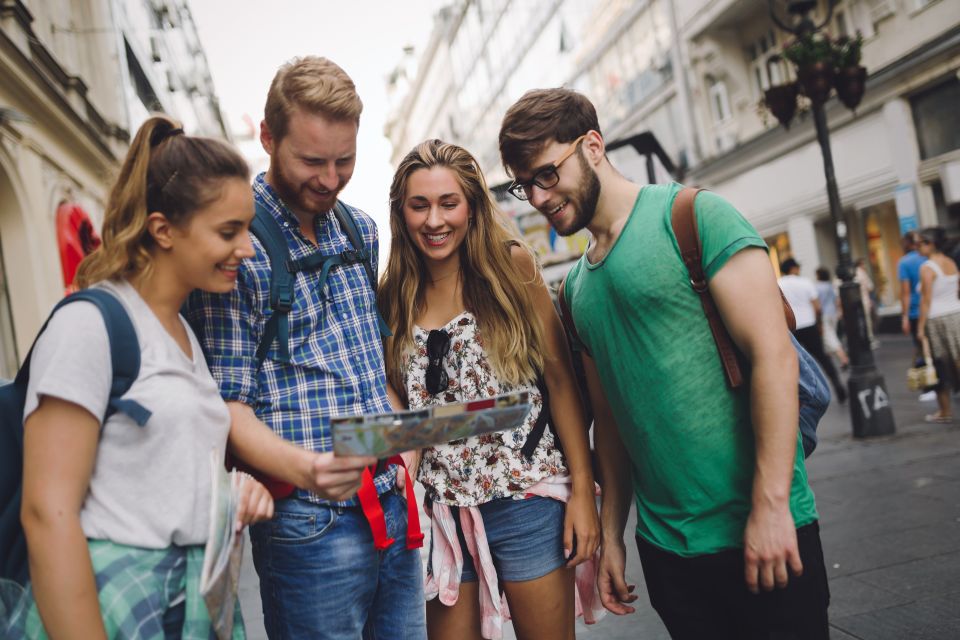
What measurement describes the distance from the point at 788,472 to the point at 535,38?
34819 millimetres

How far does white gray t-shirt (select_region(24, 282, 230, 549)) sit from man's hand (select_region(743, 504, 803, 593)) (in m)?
1.31

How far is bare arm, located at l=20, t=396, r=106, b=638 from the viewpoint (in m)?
1.44

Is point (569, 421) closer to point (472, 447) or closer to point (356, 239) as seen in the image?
point (472, 447)

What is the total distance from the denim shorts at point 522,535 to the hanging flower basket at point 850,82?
26.7ft

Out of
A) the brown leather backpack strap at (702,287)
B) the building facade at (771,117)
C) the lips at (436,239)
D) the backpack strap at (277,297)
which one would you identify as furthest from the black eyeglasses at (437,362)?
the building facade at (771,117)

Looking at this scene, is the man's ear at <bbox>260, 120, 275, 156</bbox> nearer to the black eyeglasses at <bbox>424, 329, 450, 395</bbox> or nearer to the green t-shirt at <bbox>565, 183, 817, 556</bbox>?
the black eyeglasses at <bbox>424, 329, 450, 395</bbox>

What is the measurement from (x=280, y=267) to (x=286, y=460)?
0.51 m

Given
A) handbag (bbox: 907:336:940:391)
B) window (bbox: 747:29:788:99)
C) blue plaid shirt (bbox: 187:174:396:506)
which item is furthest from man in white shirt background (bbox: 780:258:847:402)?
window (bbox: 747:29:788:99)

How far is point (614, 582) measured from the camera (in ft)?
8.28

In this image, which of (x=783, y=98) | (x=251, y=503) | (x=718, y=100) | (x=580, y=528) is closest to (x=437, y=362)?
(x=580, y=528)

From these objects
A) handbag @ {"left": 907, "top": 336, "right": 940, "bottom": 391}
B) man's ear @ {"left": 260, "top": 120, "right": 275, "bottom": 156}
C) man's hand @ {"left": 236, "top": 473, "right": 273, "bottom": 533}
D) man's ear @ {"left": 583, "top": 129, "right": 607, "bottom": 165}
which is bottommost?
handbag @ {"left": 907, "top": 336, "right": 940, "bottom": 391}

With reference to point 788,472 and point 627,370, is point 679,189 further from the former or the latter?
point 788,472

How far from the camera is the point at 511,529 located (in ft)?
8.32

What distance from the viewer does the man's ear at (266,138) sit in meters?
2.19
